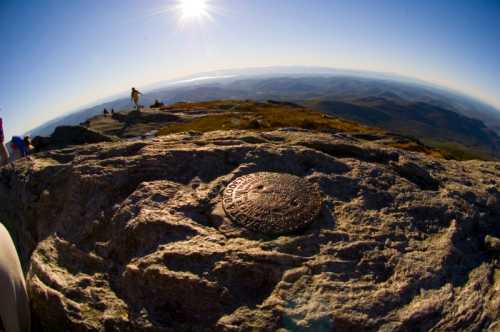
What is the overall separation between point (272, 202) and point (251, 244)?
129cm

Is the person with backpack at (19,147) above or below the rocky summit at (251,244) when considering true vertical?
above

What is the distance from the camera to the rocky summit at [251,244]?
5184 millimetres

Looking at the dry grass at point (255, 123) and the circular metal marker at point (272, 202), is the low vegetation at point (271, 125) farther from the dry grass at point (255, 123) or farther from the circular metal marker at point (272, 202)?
the circular metal marker at point (272, 202)

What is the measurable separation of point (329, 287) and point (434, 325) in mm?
1718

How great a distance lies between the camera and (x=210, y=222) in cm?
690

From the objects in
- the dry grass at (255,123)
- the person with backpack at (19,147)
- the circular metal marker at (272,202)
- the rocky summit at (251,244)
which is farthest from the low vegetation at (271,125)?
the person with backpack at (19,147)

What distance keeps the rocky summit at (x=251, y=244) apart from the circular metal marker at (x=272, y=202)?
8.5 inches

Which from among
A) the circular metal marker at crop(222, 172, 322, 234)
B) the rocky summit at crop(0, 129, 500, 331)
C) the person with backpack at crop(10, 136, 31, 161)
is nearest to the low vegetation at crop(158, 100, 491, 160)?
the rocky summit at crop(0, 129, 500, 331)

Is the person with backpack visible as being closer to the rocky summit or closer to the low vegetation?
the rocky summit

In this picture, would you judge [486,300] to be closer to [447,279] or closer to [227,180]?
[447,279]

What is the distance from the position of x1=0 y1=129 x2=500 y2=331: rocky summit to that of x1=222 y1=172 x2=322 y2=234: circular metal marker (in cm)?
22

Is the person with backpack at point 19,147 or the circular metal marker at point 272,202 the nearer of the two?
the circular metal marker at point 272,202

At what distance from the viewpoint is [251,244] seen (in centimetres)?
617

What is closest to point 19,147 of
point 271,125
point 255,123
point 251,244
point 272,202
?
point 255,123
